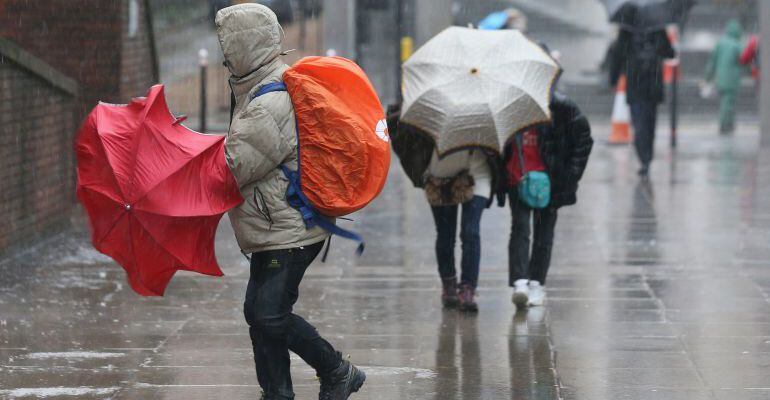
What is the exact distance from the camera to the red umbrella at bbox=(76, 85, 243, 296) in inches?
218

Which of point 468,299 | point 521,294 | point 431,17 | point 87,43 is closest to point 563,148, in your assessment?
point 521,294

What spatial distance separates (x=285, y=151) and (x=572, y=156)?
117 inches

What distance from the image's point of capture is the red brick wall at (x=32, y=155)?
32.8 ft

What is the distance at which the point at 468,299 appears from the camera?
8.09 m

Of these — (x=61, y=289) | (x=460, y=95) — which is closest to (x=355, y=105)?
(x=460, y=95)

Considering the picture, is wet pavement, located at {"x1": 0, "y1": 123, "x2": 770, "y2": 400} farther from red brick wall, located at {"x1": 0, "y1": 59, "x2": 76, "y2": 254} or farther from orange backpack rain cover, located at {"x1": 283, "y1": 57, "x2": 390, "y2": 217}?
orange backpack rain cover, located at {"x1": 283, "y1": 57, "x2": 390, "y2": 217}

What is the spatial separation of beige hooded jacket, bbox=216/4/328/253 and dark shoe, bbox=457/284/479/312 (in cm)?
263

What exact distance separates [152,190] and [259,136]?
54 centimetres

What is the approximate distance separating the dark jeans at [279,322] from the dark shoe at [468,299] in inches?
93.4

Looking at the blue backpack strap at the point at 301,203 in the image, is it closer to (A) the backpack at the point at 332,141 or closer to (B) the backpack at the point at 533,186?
(A) the backpack at the point at 332,141

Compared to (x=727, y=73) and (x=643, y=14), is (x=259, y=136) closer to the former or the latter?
(x=643, y=14)

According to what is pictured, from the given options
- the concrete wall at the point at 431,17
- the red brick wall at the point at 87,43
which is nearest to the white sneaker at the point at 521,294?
Result: the red brick wall at the point at 87,43

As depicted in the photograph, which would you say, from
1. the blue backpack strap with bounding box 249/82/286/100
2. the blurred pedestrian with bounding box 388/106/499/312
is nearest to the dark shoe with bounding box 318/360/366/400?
the blue backpack strap with bounding box 249/82/286/100

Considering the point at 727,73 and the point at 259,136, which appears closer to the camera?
the point at 259,136
